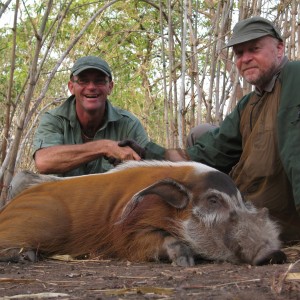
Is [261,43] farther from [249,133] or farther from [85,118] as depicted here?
[85,118]

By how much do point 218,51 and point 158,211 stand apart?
8.65 feet

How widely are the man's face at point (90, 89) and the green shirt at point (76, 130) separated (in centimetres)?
15

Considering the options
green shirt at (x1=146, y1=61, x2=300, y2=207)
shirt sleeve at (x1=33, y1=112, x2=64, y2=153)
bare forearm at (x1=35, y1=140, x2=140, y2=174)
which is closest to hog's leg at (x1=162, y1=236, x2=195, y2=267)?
green shirt at (x1=146, y1=61, x2=300, y2=207)

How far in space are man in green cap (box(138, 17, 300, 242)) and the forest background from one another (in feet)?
3.94

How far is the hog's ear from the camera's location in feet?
12.8

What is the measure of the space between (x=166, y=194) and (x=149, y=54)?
24.3ft

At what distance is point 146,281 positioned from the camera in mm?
2861

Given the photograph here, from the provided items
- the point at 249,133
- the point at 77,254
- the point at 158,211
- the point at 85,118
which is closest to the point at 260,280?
the point at 158,211

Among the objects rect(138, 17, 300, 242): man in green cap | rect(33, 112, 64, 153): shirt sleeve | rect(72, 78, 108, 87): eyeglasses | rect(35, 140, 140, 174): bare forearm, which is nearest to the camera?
rect(138, 17, 300, 242): man in green cap

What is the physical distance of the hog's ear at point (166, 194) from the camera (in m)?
3.91

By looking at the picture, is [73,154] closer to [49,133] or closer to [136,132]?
[49,133]

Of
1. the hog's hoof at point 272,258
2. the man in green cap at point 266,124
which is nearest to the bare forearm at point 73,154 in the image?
the man in green cap at point 266,124

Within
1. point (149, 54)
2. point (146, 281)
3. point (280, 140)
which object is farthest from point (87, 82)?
point (149, 54)

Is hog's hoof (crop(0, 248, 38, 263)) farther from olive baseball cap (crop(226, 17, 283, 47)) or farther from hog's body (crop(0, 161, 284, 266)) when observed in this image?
olive baseball cap (crop(226, 17, 283, 47))
